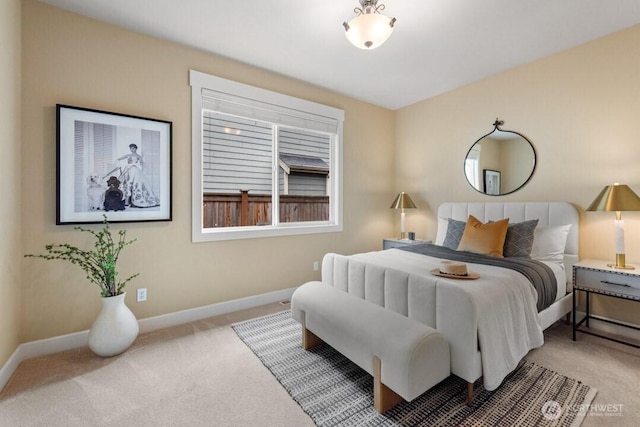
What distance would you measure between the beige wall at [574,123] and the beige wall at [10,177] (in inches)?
170

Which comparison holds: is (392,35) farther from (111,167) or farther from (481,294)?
(111,167)

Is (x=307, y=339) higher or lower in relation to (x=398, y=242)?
lower

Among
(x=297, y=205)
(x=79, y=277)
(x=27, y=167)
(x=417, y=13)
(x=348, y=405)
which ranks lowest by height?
(x=348, y=405)

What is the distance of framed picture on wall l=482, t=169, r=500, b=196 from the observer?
3393 mm

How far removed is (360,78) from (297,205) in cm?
176

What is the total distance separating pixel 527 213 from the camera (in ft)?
9.96

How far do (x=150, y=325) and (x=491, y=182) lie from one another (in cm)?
401

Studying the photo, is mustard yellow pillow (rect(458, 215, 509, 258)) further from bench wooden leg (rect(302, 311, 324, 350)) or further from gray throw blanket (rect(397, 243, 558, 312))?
bench wooden leg (rect(302, 311, 324, 350))

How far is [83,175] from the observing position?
2.28 m

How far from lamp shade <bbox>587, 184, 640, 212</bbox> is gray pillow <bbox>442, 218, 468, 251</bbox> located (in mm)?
1111

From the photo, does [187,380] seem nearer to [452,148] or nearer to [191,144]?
[191,144]

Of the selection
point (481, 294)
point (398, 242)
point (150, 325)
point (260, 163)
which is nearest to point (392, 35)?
point (260, 163)

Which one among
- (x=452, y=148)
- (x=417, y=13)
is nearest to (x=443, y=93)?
(x=452, y=148)

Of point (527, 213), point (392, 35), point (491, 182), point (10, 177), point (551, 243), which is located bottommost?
point (551, 243)
